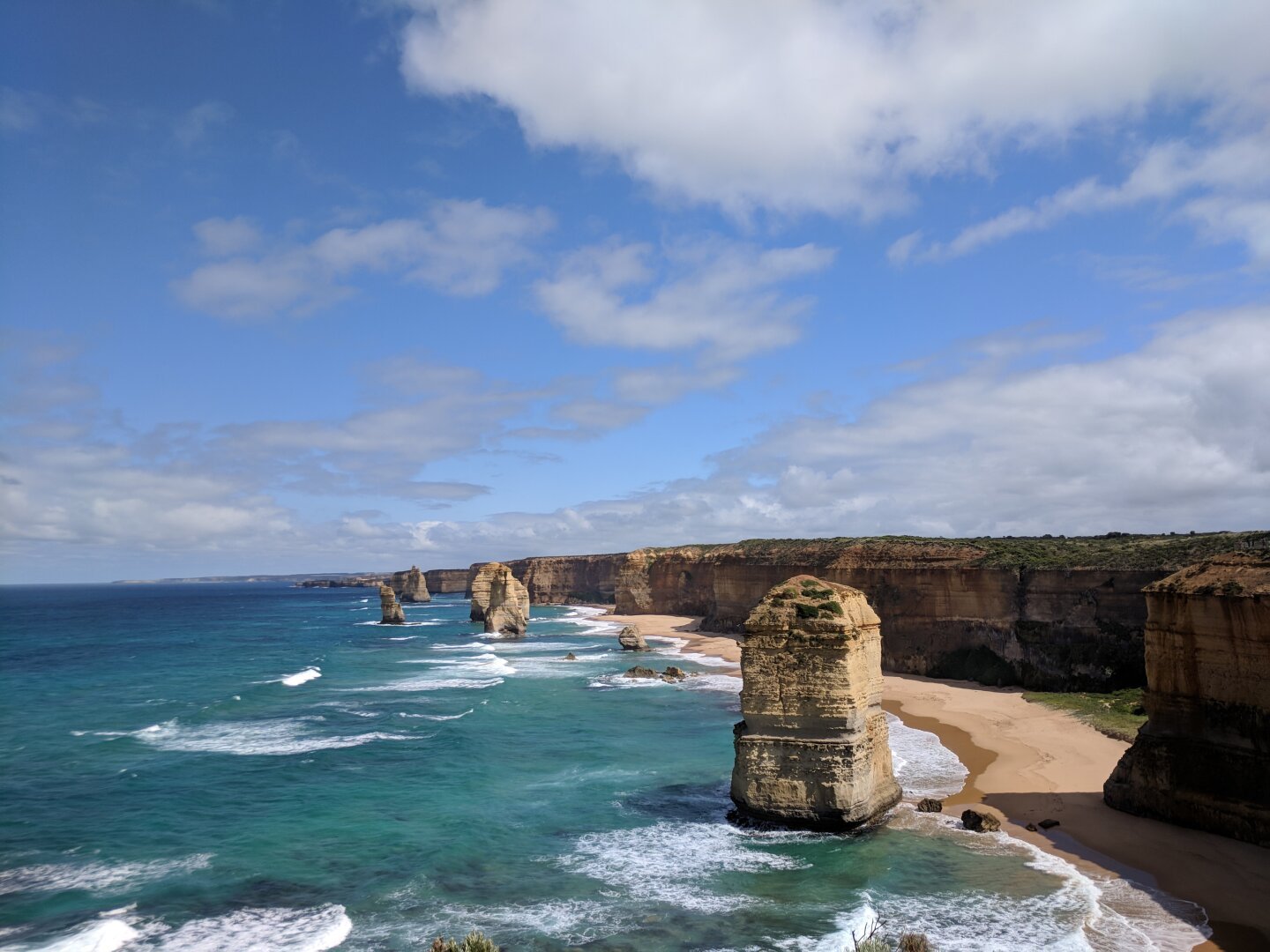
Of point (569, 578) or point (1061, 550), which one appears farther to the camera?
point (569, 578)

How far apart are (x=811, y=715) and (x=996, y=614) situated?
27110 mm

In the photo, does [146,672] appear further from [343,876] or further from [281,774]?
[343,876]

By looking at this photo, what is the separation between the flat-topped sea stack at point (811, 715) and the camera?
1978cm

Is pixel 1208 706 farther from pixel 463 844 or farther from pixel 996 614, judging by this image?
pixel 996 614

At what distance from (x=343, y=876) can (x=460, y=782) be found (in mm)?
7663

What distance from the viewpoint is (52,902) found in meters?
17.4

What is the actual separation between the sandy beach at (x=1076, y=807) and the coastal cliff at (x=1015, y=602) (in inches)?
125

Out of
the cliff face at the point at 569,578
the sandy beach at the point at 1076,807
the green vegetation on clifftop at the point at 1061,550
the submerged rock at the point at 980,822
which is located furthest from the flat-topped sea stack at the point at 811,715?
the cliff face at the point at 569,578

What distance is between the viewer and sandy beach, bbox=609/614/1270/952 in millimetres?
15992

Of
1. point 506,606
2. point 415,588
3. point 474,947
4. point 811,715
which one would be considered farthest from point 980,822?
point 415,588

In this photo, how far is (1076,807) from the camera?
21594 mm

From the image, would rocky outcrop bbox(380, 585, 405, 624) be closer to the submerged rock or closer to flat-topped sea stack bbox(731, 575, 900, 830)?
flat-topped sea stack bbox(731, 575, 900, 830)

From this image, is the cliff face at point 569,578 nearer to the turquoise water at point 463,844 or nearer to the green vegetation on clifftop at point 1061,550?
the green vegetation on clifftop at point 1061,550

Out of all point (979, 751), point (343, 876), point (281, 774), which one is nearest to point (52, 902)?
point (343, 876)
